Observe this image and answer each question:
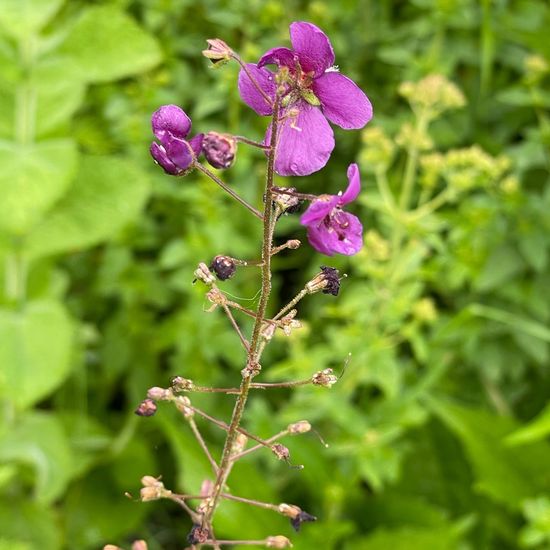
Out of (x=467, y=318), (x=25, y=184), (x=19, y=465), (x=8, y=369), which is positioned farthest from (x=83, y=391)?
(x=467, y=318)

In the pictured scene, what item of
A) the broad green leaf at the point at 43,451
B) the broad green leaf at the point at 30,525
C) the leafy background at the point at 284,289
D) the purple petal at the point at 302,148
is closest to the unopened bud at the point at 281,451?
the purple petal at the point at 302,148

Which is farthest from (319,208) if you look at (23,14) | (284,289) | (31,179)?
(284,289)

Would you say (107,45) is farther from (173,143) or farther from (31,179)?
(173,143)

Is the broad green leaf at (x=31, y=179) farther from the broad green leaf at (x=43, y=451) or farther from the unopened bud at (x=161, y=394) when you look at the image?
the unopened bud at (x=161, y=394)

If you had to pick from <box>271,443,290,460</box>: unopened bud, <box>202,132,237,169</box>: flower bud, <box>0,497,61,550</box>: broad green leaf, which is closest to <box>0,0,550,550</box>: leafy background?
<box>0,497,61,550</box>: broad green leaf

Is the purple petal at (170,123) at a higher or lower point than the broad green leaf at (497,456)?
higher

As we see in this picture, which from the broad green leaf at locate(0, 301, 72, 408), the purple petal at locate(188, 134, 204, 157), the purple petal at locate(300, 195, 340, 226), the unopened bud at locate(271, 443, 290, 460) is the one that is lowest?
the broad green leaf at locate(0, 301, 72, 408)

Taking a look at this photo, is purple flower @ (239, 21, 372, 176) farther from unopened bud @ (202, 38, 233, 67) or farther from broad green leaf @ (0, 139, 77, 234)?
broad green leaf @ (0, 139, 77, 234)
